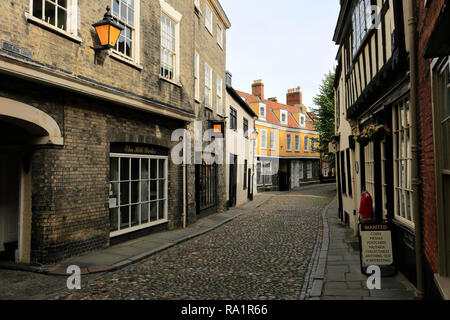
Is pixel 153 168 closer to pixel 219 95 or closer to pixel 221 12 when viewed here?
pixel 219 95

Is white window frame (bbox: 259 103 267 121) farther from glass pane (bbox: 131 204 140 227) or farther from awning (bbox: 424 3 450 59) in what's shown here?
awning (bbox: 424 3 450 59)

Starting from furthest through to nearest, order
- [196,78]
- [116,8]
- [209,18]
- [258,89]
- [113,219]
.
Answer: [258,89], [209,18], [196,78], [113,219], [116,8]

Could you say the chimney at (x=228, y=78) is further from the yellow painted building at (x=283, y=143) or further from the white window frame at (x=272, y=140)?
the white window frame at (x=272, y=140)

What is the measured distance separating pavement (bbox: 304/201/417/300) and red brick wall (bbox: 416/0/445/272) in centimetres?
109

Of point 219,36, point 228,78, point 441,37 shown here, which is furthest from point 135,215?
point 228,78

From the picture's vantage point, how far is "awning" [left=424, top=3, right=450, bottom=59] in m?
2.52

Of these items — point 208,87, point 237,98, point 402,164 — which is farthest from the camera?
point 237,98

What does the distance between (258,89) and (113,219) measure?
93.3ft

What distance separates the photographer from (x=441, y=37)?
283 cm

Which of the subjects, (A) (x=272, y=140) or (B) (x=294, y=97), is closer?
(A) (x=272, y=140)

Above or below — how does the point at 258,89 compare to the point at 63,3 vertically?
above

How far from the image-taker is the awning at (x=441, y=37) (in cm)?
252

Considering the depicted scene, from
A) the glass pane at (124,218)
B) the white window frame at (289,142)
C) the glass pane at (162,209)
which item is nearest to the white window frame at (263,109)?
the white window frame at (289,142)

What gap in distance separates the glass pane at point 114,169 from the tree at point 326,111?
20229 millimetres
